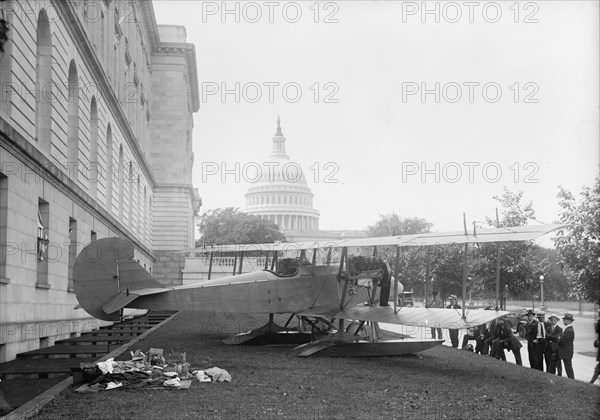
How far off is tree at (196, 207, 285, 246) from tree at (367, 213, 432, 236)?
25863 mm

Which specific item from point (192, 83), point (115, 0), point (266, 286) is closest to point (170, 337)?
point (266, 286)

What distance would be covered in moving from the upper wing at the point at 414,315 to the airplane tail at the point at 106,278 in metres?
4.86

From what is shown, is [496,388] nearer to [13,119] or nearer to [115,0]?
[13,119]

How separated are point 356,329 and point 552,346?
221 inches

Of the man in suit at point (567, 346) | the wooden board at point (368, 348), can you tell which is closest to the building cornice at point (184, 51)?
the wooden board at point (368, 348)

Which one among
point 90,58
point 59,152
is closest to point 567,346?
point 59,152

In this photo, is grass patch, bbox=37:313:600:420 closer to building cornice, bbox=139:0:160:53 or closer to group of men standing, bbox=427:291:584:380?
group of men standing, bbox=427:291:584:380

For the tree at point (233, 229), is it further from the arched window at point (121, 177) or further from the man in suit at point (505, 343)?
the man in suit at point (505, 343)

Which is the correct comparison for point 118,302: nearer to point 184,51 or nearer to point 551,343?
point 551,343

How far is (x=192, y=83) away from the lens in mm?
91188

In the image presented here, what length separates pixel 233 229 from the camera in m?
117

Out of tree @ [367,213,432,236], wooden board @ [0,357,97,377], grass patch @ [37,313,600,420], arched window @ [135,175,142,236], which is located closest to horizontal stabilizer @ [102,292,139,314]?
wooden board @ [0,357,97,377]

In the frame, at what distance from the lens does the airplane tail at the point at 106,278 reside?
18.6 m

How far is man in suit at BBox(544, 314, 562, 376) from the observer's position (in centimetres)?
2142
